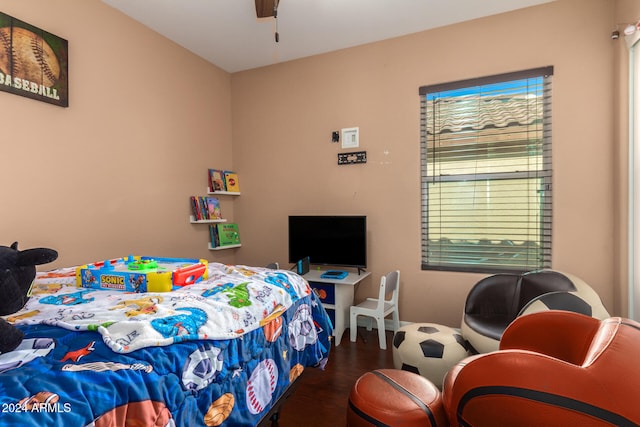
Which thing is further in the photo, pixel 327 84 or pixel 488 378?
pixel 327 84

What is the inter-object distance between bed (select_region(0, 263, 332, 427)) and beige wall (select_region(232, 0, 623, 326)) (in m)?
1.77

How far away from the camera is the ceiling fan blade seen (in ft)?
7.15

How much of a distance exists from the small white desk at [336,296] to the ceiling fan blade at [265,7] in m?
2.11

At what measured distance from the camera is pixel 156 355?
0.88 meters

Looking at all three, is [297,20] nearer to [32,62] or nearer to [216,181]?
[216,181]

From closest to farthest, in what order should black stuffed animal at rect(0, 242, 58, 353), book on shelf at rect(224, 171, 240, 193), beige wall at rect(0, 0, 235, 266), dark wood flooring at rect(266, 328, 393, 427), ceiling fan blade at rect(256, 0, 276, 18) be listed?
black stuffed animal at rect(0, 242, 58, 353), dark wood flooring at rect(266, 328, 393, 427), beige wall at rect(0, 0, 235, 266), ceiling fan blade at rect(256, 0, 276, 18), book on shelf at rect(224, 171, 240, 193)

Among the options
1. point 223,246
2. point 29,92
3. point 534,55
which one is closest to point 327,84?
point 534,55

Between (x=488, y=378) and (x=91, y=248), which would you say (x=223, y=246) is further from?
(x=488, y=378)

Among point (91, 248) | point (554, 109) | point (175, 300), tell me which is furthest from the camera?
point (554, 109)

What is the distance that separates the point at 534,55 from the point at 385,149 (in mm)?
1394

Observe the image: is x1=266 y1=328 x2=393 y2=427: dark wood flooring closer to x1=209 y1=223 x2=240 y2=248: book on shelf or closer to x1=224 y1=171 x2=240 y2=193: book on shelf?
x1=209 y1=223 x2=240 y2=248: book on shelf

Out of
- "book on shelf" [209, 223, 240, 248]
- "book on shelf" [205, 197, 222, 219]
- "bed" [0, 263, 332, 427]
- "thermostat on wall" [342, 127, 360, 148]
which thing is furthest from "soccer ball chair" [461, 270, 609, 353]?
"book on shelf" [205, 197, 222, 219]

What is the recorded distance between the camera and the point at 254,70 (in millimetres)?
3713

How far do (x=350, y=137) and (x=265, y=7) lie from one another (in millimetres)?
1394
